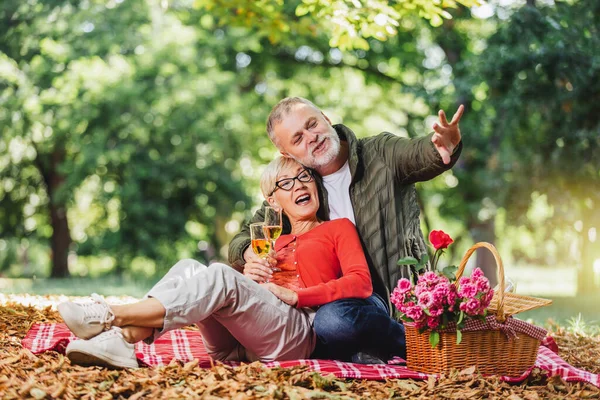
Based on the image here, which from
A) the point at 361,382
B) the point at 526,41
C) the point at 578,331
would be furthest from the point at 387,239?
the point at 526,41

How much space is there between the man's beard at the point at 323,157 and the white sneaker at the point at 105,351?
1635 mm

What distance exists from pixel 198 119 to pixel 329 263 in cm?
1310

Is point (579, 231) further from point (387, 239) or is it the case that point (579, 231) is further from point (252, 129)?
point (387, 239)

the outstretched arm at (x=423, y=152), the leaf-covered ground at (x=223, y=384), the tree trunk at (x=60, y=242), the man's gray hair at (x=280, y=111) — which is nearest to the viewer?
the leaf-covered ground at (x=223, y=384)

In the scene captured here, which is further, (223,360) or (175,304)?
(223,360)

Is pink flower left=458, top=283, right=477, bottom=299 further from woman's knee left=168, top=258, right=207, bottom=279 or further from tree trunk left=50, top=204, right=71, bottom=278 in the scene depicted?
tree trunk left=50, top=204, right=71, bottom=278

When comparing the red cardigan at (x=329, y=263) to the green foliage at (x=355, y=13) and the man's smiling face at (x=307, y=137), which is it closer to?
the man's smiling face at (x=307, y=137)

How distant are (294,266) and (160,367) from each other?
99 cm

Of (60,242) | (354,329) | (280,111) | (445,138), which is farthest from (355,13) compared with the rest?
(60,242)

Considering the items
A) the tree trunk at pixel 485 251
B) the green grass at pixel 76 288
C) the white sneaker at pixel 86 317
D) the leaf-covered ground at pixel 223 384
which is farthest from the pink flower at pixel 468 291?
the tree trunk at pixel 485 251

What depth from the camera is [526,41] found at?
11.0m

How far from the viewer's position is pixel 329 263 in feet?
14.4

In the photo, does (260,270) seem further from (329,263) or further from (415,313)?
(415,313)

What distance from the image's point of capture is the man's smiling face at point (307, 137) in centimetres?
480
